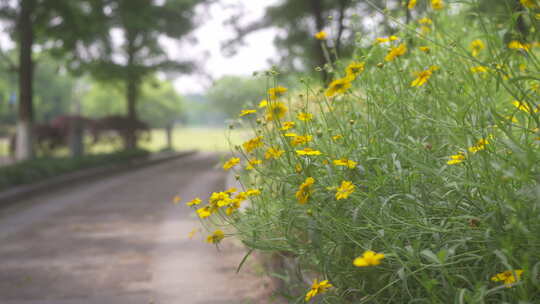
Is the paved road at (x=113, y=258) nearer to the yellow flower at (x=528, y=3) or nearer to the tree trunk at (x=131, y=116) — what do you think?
the yellow flower at (x=528, y=3)

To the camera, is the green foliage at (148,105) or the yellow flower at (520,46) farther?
the green foliage at (148,105)

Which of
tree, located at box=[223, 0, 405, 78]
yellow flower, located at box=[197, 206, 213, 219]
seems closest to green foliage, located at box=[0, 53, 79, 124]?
tree, located at box=[223, 0, 405, 78]

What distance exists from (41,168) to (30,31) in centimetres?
359

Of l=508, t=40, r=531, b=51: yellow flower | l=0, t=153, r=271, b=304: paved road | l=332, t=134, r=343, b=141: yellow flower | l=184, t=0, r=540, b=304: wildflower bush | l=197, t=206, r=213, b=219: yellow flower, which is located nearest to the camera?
l=184, t=0, r=540, b=304: wildflower bush

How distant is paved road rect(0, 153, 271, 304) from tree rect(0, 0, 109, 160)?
3802mm

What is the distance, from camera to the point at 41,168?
9.64 m

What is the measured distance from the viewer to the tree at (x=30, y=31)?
1119cm

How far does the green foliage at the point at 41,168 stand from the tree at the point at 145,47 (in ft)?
10.4

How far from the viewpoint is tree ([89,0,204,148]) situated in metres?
15.8

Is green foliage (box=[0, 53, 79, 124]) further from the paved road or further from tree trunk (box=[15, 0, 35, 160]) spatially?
the paved road

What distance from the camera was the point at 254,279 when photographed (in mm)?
3904

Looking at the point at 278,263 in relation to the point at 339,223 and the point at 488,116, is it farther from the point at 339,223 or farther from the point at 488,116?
the point at 488,116

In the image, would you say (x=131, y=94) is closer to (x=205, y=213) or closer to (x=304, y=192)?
(x=205, y=213)

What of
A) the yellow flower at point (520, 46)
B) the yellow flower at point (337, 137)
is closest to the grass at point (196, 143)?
the yellow flower at point (337, 137)
